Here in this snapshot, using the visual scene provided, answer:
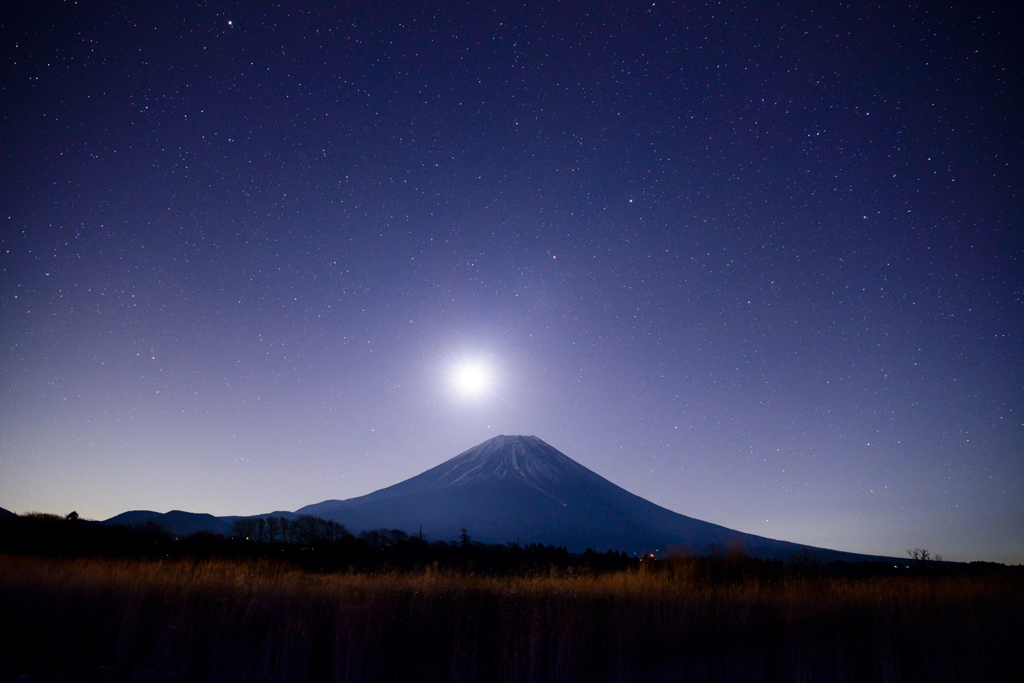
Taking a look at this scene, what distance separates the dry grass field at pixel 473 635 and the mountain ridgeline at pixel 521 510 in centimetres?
11709

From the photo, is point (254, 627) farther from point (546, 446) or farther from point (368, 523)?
point (546, 446)

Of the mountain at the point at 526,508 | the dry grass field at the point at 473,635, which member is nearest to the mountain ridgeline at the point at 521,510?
the mountain at the point at 526,508

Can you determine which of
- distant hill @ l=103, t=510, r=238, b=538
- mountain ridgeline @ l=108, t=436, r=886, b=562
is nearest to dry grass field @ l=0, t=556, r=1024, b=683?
Result: mountain ridgeline @ l=108, t=436, r=886, b=562

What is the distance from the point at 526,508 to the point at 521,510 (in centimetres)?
155

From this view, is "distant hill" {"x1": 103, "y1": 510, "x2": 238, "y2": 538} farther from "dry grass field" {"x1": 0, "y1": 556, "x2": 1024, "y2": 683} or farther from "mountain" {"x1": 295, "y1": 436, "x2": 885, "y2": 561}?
"dry grass field" {"x1": 0, "y1": 556, "x2": 1024, "y2": 683}

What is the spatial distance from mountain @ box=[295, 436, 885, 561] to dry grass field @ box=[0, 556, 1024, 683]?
117 m

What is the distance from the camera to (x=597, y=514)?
14550cm

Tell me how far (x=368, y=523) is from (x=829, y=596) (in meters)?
148

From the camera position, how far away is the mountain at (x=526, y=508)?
133 m

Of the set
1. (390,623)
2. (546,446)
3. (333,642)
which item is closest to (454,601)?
(390,623)

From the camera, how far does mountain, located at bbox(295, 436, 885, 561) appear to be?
133 metres

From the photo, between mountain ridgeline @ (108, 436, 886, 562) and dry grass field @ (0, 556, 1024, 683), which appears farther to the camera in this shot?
mountain ridgeline @ (108, 436, 886, 562)

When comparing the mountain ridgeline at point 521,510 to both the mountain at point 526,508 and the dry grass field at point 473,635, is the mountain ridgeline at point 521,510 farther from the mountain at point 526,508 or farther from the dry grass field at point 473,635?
the dry grass field at point 473,635

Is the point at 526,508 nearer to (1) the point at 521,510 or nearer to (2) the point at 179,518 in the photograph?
(1) the point at 521,510
